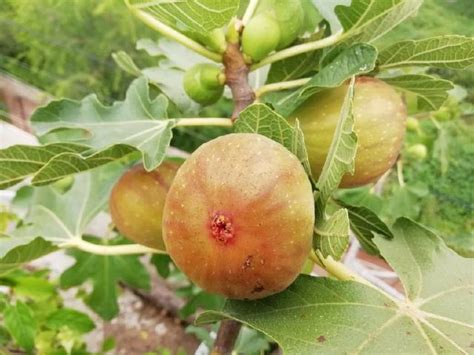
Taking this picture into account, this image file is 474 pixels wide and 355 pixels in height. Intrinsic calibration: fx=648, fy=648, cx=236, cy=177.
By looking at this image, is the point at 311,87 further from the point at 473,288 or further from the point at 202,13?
the point at 473,288

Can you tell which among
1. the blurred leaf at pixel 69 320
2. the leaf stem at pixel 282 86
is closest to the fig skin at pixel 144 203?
the leaf stem at pixel 282 86

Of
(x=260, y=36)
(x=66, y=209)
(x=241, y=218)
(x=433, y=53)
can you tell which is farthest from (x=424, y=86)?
(x=66, y=209)

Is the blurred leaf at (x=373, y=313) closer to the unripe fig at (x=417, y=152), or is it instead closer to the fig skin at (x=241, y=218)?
the fig skin at (x=241, y=218)

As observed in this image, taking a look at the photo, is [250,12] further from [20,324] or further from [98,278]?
[98,278]

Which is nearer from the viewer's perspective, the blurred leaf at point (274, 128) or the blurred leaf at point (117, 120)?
the blurred leaf at point (274, 128)

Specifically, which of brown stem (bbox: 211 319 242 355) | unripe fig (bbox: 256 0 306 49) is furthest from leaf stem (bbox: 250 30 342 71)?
brown stem (bbox: 211 319 242 355)

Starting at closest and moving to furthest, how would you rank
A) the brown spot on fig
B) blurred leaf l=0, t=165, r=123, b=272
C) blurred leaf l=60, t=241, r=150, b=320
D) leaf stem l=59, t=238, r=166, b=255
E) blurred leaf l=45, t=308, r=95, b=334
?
the brown spot on fig < leaf stem l=59, t=238, r=166, b=255 < blurred leaf l=0, t=165, r=123, b=272 < blurred leaf l=45, t=308, r=95, b=334 < blurred leaf l=60, t=241, r=150, b=320

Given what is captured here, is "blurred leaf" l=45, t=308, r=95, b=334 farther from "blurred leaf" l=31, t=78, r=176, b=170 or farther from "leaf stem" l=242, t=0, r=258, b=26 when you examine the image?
"leaf stem" l=242, t=0, r=258, b=26
